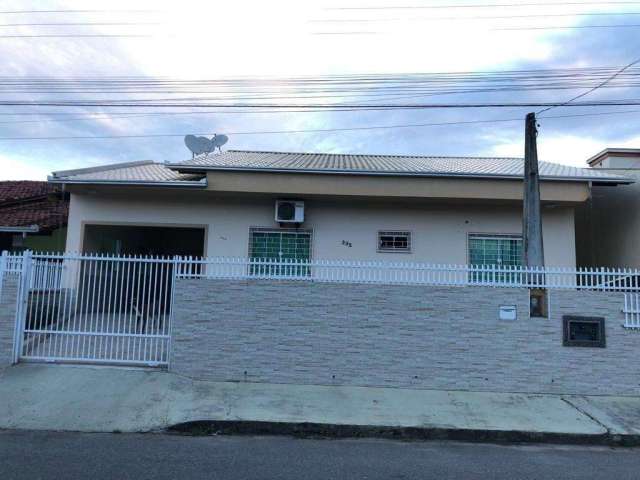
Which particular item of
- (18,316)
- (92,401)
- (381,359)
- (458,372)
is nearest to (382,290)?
(381,359)

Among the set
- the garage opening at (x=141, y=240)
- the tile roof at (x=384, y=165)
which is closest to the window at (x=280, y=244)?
the tile roof at (x=384, y=165)

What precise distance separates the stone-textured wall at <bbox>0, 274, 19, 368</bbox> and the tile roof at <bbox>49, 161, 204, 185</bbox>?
11.7 ft

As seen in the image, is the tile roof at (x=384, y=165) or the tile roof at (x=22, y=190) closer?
the tile roof at (x=384, y=165)

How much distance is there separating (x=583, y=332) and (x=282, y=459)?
5.09m

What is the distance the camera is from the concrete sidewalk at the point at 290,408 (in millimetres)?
5941

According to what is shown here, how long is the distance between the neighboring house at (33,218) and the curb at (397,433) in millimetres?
8507

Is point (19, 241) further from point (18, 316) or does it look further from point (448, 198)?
point (448, 198)

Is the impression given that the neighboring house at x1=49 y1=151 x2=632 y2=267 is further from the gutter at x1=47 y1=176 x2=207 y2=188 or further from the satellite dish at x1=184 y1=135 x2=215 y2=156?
the satellite dish at x1=184 y1=135 x2=215 y2=156

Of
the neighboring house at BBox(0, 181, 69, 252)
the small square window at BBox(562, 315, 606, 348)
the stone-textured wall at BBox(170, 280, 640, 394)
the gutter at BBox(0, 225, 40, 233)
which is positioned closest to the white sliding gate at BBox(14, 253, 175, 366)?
the stone-textured wall at BBox(170, 280, 640, 394)

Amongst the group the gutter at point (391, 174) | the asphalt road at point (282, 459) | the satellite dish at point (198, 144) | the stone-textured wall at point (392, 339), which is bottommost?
the asphalt road at point (282, 459)

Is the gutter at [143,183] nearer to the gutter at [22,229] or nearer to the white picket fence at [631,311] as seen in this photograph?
the gutter at [22,229]

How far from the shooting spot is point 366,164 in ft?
41.6

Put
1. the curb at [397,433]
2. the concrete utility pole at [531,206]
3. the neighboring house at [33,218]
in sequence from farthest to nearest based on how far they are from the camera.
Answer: the neighboring house at [33,218] < the concrete utility pole at [531,206] < the curb at [397,433]

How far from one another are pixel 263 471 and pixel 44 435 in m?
2.69
